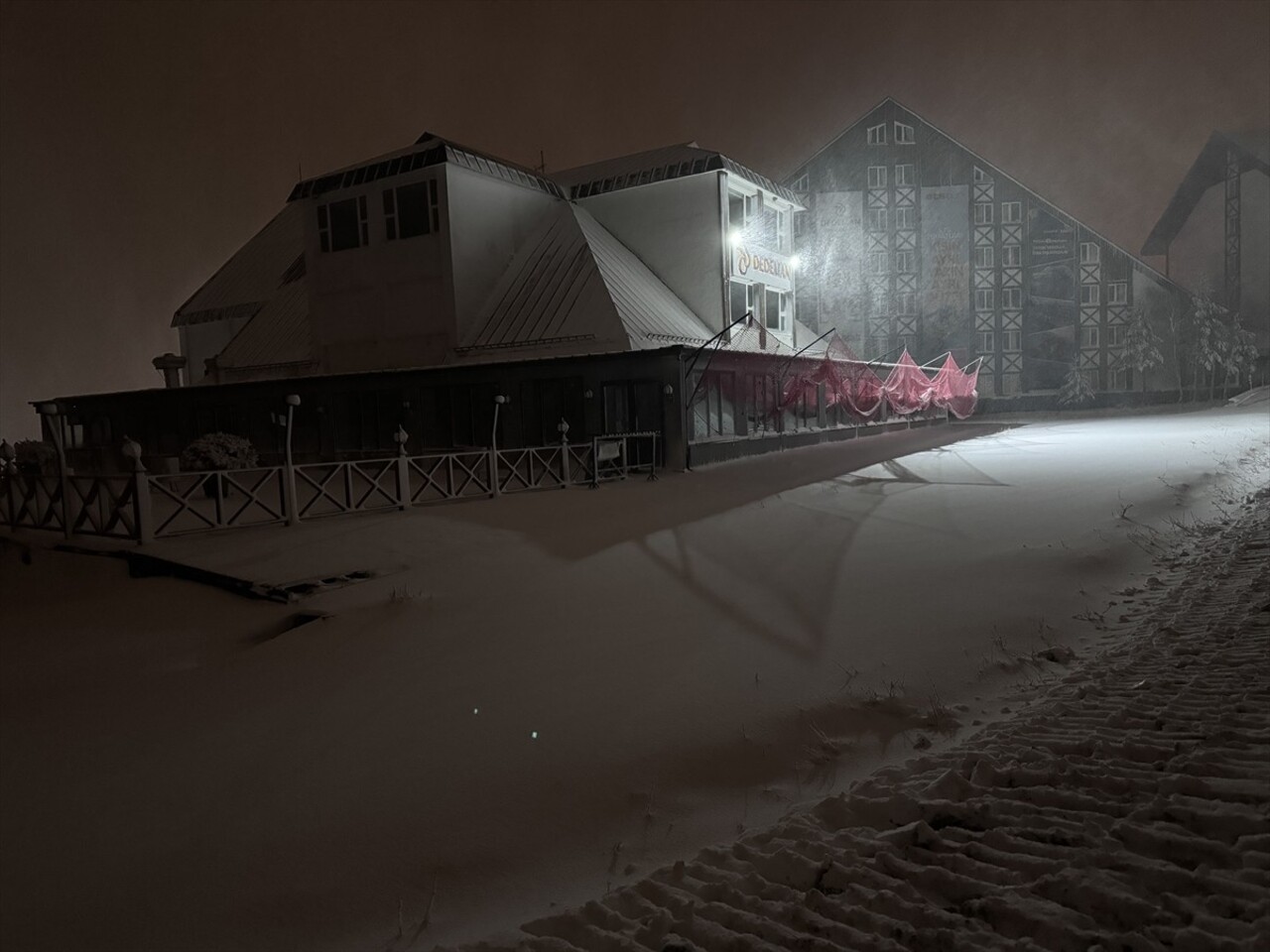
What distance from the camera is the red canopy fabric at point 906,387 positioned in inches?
1022

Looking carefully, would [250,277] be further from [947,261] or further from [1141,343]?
[1141,343]

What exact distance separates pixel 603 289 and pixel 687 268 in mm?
4548

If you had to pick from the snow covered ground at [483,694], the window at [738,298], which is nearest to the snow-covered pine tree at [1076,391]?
the window at [738,298]

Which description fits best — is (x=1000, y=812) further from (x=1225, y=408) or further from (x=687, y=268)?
(x=1225, y=408)

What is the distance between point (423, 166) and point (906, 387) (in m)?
18.5

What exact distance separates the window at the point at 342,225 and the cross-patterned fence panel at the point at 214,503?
8746 millimetres

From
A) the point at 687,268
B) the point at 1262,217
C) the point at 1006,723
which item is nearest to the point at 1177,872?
the point at 1006,723

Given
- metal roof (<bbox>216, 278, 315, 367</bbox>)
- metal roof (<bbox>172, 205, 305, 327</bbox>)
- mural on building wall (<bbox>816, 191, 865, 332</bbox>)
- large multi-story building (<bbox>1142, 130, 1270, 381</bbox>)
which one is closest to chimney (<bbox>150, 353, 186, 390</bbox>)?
metal roof (<bbox>216, 278, 315, 367</bbox>)

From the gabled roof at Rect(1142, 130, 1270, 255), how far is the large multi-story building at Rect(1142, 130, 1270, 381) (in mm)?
41

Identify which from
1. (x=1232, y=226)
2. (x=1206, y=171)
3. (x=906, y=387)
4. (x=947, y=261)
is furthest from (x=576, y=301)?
(x=1206, y=171)

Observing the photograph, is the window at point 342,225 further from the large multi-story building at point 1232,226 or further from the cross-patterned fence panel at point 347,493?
the large multi-story building at point 1232,226

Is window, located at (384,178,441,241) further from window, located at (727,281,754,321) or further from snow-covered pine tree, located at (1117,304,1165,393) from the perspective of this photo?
snow-covered pine tree, located at (1117,304,1165,393)

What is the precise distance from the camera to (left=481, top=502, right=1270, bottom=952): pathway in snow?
283 cm

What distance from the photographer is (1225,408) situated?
1378 inches
